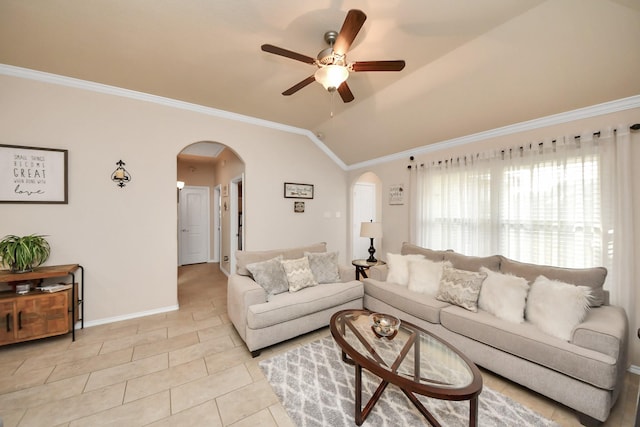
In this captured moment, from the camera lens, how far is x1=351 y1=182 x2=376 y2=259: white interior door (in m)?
5.75

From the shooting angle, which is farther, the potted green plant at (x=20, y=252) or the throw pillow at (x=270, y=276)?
the throw pillow at (x=270, y=276)

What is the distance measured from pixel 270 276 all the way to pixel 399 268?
157 centimetres

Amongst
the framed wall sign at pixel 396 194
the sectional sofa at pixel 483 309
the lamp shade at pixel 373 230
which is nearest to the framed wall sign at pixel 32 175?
the sectional sofa at pixel 483 309

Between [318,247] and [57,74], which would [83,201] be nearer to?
[57,74]

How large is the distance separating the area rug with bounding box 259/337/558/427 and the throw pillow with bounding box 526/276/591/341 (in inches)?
23.9

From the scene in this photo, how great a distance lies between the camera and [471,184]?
3.21 m

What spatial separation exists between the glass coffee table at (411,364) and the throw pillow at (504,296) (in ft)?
2.47

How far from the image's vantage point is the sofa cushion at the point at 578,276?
199 cm

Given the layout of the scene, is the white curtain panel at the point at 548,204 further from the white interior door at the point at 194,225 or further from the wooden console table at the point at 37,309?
the white interior door at the point at 194,225

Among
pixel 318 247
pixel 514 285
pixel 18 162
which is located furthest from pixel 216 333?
pixel 514 285

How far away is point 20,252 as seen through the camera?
7.53 feet

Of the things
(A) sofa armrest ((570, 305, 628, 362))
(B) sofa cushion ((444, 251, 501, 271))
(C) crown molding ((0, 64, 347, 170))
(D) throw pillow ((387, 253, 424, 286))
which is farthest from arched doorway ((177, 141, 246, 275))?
(A) sofa armrest ((570, 305, 628, 362))

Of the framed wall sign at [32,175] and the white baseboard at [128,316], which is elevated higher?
the framed wall sign at [32,175]

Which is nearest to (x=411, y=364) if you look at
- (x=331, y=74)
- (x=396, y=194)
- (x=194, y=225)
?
(x=331, y=74)
